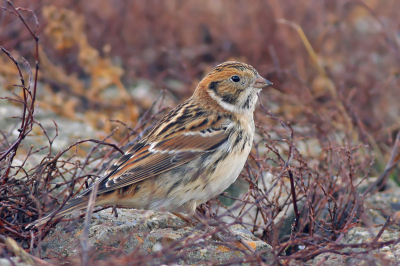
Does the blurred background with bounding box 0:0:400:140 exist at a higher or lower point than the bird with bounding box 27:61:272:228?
higher

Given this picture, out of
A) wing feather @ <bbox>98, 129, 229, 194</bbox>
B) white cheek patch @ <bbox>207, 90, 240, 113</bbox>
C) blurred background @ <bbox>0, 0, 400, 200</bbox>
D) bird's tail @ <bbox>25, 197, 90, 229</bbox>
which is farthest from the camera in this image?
blurred background @ <bbox>0, 0, 400, 200</bbox>

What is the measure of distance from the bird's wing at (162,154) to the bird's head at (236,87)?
Result: 0.27 m

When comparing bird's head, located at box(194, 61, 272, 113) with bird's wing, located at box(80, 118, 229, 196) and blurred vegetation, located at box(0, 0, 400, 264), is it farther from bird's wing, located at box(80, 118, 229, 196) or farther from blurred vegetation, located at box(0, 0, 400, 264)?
blurred vegetation, located at box(0, 0, 400, 264)

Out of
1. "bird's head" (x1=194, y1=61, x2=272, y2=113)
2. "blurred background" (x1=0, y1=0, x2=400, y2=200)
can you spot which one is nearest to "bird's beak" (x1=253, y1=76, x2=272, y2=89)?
→ "bird's head" (x1=194, y1=61, x2=272, y2=113)

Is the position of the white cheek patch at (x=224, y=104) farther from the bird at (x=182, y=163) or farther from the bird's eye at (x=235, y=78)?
the bird's eye at (x=235, y=78)

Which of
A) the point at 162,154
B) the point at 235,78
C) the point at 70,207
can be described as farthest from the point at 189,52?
the point at 70,207

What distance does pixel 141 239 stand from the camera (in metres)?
3.39

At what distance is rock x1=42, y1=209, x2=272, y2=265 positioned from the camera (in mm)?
3223

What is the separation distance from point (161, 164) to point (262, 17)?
4878 mm

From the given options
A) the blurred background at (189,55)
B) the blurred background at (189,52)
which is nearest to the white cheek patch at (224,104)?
the blurred background at (189,55)

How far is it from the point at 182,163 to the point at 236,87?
0.80 meters

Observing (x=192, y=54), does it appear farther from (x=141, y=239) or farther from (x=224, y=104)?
(x=141, y=239)

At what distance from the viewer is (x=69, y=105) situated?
20.7 ft

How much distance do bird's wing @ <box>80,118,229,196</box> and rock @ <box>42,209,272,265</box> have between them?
0.29 m
